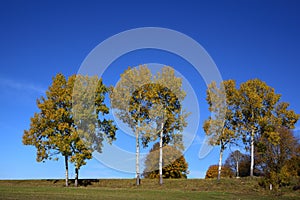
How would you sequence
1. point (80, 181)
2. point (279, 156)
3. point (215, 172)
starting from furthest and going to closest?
1. point (215, 172)
2. point (80, 181)
3. point (279, 156)

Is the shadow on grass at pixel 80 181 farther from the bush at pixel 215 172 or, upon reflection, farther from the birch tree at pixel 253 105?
the bush at pixel 215 172

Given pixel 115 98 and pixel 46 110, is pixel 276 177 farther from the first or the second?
pixel 46 110

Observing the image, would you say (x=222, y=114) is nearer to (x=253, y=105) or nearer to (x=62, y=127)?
(x=253, y=105)

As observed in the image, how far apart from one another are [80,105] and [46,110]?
404 centimetres

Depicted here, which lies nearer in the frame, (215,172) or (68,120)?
(68,120)

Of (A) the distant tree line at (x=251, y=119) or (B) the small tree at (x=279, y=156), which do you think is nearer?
(B) the small tree at (x=279, y=156)

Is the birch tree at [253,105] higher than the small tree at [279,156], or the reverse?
the birch tree at [253,105]

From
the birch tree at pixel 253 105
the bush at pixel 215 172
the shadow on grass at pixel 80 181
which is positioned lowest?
the bush at pixel 215 172

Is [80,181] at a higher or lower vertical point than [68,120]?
lower

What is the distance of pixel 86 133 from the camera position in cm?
3872

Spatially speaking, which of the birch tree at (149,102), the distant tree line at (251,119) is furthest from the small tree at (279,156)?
the birch tree at (149,102)

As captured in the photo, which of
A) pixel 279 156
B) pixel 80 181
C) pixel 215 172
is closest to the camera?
pixel 279 156

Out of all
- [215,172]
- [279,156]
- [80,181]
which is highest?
[279,156]

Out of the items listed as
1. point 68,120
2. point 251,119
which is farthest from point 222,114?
point 68,120
